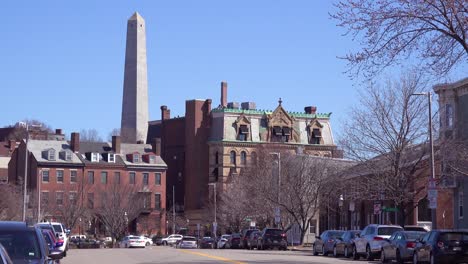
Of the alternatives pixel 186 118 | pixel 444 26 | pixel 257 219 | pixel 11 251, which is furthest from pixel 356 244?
pixel 186 118

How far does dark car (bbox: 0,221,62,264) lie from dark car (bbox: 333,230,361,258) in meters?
28.3

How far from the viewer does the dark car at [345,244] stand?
41.6m

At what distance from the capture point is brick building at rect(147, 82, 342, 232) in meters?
106

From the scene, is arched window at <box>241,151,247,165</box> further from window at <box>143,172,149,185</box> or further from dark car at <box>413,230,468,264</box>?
dark car at <box>413,230,468,264</box>

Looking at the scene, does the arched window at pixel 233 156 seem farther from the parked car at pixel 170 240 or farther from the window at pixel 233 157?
the parked car at pixel 170 240

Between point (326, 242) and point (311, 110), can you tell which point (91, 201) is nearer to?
point (311, 110)

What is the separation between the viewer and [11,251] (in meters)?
14.3

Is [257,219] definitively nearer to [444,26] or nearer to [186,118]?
[186,118]

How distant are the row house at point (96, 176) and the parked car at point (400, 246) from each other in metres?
54.9

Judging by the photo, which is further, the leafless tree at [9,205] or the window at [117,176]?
the window at [117,176]

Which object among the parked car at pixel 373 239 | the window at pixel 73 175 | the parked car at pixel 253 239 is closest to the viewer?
the parked car at pixel 373 239

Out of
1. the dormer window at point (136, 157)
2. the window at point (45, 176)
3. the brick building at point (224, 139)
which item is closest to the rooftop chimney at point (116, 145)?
the dormer window at point (136, 157)

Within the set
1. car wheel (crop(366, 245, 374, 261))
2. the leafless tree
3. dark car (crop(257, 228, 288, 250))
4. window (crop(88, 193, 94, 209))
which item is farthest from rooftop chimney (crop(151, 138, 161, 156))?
car wheel (crop(366, 245, 374, 261))

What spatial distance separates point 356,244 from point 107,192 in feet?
173
